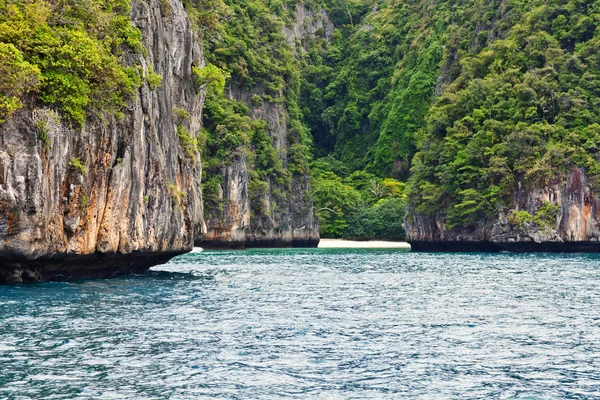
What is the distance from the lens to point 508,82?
8019 cm

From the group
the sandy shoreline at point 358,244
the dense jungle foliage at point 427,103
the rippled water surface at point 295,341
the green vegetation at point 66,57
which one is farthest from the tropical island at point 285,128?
the rippled water surface at point 295,341

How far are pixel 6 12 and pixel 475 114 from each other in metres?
59.5

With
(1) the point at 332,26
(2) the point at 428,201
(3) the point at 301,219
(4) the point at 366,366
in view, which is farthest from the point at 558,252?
(1) the point at 332,26

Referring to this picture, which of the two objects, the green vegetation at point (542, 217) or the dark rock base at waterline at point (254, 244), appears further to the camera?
the dark rock base at waterline at point (254, 244)

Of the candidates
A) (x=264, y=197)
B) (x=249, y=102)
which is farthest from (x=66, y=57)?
(x=249, y=102)

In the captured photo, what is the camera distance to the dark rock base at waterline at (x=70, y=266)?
27.5 meters

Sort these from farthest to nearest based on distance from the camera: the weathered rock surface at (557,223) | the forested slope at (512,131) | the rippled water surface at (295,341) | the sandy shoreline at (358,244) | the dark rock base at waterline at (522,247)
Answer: the sandy shoreline at (358,244), the dark rock base at waterline at (522,247), the forested slope at (512,131), the weathered rock surface at (557,223), the rippled water surface at (295,341)

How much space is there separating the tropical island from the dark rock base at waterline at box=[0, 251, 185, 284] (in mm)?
137

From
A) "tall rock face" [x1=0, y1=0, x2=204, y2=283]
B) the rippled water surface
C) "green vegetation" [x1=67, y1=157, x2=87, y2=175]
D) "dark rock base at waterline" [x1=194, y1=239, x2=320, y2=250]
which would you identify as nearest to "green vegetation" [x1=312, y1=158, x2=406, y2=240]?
"dark rock base at waterline" [x1=194, y1=239, x2=320, y2=250]

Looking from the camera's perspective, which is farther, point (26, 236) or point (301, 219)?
point (301, 219)

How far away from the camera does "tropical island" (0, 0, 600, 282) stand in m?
27.2

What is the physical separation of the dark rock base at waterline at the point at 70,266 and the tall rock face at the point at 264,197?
37.5 metres

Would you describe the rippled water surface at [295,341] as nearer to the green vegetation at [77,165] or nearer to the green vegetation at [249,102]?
the green vegetation at [77,165]

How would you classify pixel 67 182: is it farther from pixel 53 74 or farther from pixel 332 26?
pixel 332 26
